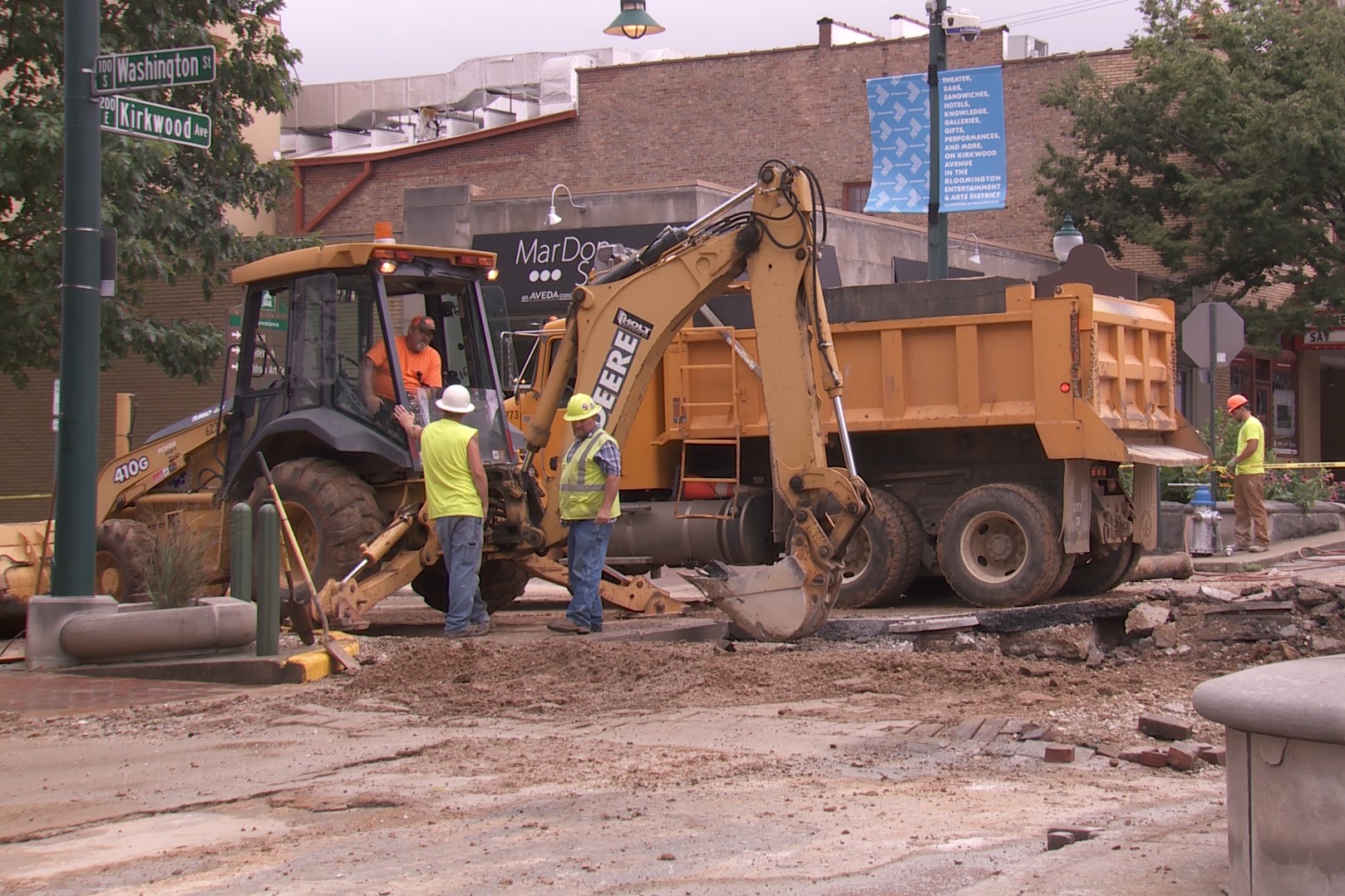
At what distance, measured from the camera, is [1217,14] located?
30219 millimetres

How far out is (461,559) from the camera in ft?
39.0

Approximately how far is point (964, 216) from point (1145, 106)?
5.96 m

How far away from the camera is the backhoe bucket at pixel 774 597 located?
36.4ft

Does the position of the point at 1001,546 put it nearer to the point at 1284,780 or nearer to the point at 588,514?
the point at 588,514

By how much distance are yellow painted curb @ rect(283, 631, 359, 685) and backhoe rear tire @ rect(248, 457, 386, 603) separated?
154 centimetres

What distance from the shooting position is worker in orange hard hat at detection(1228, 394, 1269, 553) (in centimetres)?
2017

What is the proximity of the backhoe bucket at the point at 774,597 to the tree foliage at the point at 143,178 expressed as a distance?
26.6 feet

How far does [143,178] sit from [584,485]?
8045 millimetres

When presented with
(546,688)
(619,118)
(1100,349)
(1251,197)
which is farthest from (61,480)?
(619,118)

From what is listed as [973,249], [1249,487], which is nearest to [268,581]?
[1249,487]

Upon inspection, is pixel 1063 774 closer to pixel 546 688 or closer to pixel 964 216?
pixel 546 688

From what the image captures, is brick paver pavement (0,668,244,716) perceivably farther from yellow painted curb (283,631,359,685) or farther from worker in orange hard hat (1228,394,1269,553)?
worker in orange hard hat (1228,394,1269,553)

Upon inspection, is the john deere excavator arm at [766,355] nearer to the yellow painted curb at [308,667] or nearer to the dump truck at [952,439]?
the dump truck at [952,439]

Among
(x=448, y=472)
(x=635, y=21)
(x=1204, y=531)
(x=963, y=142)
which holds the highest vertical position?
(x=635, y=21)
